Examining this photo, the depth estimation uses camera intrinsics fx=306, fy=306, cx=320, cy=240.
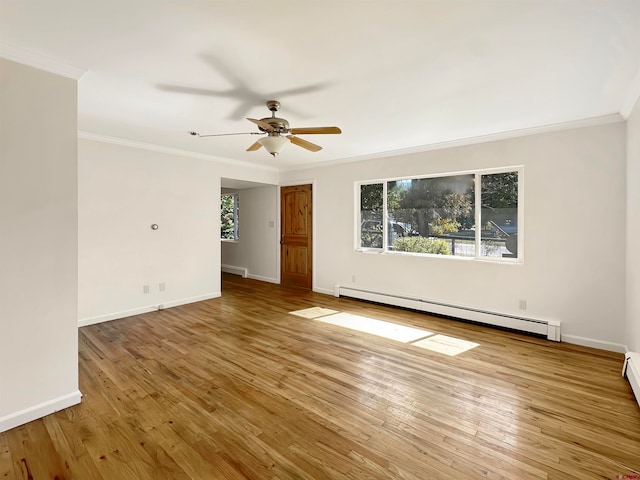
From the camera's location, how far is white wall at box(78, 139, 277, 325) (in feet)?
13.3

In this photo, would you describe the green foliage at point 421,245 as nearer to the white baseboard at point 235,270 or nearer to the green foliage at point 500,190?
the green foliage at point 500,190

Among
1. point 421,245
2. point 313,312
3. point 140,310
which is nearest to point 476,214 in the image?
point 421,245

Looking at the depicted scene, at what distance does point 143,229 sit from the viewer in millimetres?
4562

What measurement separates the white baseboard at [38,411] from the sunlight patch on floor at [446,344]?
10.4 feet

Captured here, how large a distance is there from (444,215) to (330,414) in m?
3.46

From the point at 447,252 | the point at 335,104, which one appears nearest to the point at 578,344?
the point at 447,252

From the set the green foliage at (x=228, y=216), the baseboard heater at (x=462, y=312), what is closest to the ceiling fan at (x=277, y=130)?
the baseboard heater at (x=462, y=312)

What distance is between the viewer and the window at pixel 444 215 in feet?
13.4

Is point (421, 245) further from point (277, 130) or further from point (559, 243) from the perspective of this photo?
point (277, 130)

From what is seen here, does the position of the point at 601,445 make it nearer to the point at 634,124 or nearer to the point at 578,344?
the point at 578,344

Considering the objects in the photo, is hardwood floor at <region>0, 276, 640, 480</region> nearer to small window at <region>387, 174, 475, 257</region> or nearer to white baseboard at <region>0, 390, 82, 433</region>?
white baseboard at <region>0, 390, 82, 433</region>

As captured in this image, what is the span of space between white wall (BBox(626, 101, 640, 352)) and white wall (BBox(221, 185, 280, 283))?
548cm

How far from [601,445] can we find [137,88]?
168 inches

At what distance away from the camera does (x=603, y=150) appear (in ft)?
10.9
